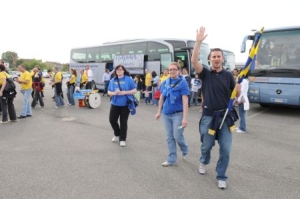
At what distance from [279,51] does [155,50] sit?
298 inches

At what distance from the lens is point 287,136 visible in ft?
22.3

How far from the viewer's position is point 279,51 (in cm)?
971

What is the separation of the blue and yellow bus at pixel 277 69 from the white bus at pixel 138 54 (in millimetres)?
4569

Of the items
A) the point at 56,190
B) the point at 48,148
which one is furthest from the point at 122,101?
the point at 56,190

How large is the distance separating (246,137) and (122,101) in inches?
127

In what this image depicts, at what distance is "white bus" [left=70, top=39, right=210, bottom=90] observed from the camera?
1457 centimetres

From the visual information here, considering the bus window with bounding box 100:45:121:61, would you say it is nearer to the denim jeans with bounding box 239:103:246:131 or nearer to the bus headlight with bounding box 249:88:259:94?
the bus headlight with bounding box 249:88:259:94

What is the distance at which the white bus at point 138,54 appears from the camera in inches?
574

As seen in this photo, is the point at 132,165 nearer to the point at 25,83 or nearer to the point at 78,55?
the point at 25,83

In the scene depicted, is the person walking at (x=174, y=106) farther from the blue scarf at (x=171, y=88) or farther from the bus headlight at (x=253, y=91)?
the bus headlight at (x=253, y=91)

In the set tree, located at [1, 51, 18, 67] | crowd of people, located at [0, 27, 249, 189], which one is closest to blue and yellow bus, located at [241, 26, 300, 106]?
crowd of people, located at [0, 27, 249, 189]

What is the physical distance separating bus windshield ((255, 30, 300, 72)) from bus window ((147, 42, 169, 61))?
19.7ft

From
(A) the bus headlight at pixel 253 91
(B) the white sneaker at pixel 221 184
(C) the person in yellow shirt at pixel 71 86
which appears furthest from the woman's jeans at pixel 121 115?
(C) the person in yellow shirt at pixel 71 86

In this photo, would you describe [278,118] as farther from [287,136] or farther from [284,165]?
[284,165]
